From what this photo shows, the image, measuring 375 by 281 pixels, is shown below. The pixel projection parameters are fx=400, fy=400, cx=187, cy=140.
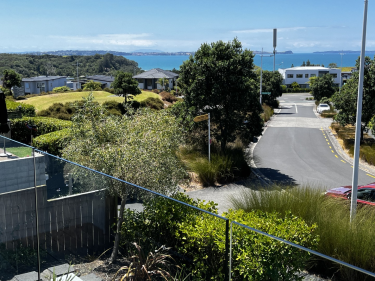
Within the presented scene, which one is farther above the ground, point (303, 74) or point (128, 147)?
point (303, 74)

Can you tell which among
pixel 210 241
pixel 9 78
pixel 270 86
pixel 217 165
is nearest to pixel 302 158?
pixel 217 165

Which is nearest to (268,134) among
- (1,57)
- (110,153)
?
(110,153)

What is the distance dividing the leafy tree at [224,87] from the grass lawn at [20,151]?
1309 centimetres

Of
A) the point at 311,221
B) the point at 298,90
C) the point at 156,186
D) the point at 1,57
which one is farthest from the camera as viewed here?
the point at 1,57

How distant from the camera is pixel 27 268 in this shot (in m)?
6.49

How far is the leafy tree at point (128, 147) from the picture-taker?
357 inches

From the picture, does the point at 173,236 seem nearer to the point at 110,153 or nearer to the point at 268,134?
the point at 110,153

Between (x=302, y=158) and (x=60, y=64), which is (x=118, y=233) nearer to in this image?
(x=302, y=158)

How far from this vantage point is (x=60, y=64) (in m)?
157

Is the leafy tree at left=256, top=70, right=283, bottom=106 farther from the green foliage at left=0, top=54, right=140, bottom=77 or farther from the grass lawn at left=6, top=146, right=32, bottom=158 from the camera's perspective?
the green foliage at left=0, top=54, right=140, bottom=77

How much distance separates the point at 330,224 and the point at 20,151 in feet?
20.6

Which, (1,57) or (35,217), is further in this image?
(1,57)

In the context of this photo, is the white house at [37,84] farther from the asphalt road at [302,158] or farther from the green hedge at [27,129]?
the green hedge at [27,129]

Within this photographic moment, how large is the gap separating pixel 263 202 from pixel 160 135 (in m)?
3.21
